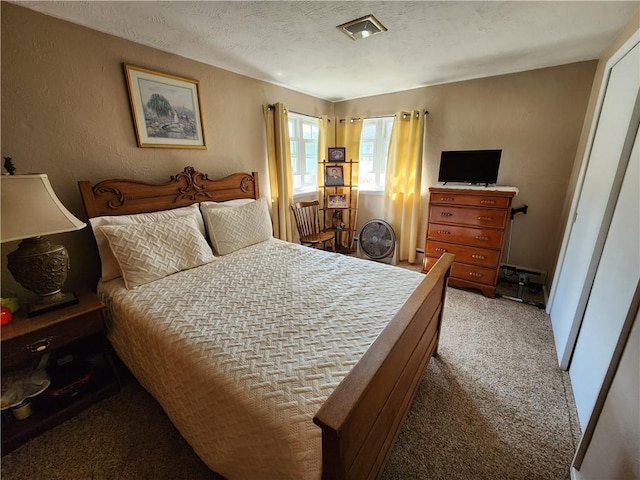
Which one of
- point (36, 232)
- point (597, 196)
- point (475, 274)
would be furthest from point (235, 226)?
point (597, 196)

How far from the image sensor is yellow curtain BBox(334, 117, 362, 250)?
3705 mm

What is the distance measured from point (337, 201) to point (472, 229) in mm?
1708

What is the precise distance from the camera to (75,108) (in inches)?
67.7

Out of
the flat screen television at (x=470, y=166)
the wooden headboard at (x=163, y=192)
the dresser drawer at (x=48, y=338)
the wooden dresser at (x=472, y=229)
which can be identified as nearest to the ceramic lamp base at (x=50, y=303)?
the dresser drawer at (x=48, y=338)

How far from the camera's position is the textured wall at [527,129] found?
8.38ft

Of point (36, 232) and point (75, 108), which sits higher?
point (75, 108)

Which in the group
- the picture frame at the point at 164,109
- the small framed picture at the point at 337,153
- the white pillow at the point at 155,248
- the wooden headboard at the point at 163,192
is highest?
the picture frame at the point at 164,109

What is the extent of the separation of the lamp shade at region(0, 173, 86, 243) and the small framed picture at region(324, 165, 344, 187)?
273 cm

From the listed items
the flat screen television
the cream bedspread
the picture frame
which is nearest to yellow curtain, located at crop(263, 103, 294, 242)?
the picture frame

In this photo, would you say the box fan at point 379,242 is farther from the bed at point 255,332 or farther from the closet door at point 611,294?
the closet door at point 611,294

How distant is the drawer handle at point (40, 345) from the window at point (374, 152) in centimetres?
351

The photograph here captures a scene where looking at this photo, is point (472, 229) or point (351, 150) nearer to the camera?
point (472, 229)

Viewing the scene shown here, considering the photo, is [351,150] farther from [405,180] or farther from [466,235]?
[466,235]

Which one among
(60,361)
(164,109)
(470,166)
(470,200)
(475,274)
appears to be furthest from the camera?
(470,166)
